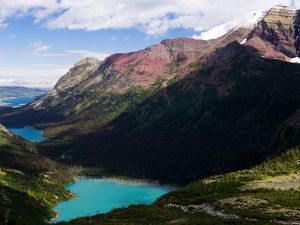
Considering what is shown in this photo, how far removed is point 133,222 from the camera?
107312 millimetres

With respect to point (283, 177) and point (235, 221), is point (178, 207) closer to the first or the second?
point (235, 221)

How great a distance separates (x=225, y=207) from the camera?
446 ft

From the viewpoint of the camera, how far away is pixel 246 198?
147000 mm

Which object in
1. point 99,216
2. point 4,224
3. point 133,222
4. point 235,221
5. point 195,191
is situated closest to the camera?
point 4,224

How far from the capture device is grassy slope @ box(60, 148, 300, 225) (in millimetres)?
108312

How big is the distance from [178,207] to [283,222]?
4396cm

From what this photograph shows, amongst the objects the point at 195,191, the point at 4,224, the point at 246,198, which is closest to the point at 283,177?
the point at 195,191

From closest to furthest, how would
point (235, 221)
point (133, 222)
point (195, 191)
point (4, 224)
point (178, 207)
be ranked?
point (4, 224), point (235, 221), point (133, 222), point (178, 207), point (195, 191)

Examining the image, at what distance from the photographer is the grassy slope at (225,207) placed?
355 feet

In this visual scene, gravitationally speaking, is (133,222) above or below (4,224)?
below

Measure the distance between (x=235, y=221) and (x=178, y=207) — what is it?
45712 mm

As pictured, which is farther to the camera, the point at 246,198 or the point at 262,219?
the point at 246,198

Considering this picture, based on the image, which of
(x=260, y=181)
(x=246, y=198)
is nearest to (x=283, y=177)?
(x=260, y=181)

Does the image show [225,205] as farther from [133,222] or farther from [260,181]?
[260,181]
